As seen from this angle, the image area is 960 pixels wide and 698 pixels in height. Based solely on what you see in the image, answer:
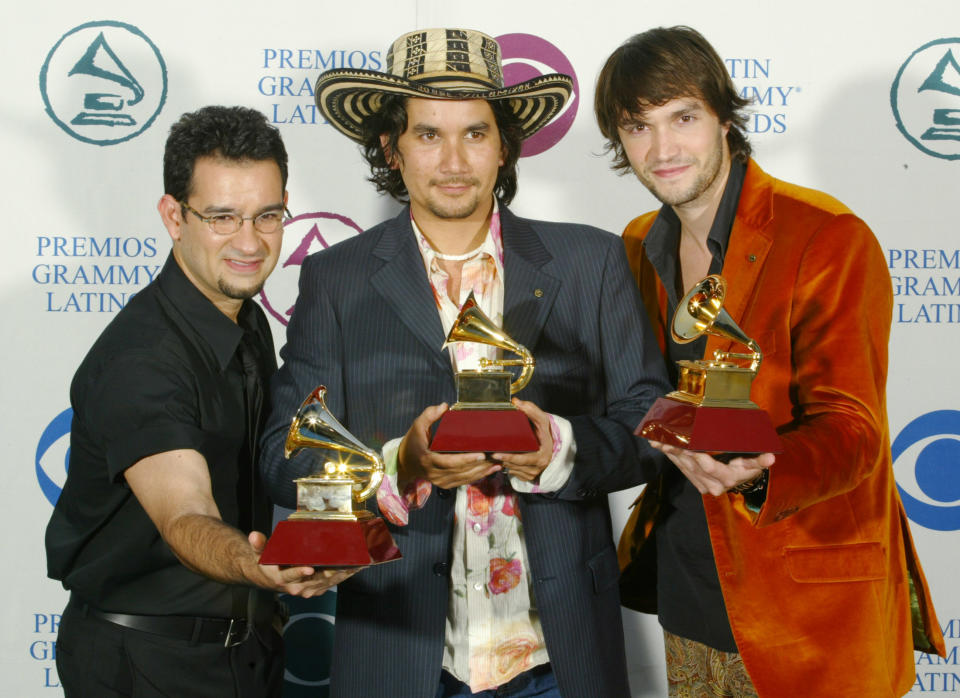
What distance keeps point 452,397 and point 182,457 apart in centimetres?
65

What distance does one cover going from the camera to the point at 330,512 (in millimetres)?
1912

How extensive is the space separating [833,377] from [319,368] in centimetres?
125

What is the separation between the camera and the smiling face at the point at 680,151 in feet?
9.07

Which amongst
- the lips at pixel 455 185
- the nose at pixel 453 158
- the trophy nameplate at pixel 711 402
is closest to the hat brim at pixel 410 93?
the nose at pixel 453 158

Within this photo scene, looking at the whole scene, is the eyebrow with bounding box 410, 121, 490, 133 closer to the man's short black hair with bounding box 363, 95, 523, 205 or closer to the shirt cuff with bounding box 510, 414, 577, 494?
the man's short black hair with bounding box 363, 95, 523, 205

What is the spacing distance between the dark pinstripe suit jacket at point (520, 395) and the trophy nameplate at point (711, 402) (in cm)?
22

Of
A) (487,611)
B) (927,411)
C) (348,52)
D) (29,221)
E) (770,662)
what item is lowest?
(770,662)

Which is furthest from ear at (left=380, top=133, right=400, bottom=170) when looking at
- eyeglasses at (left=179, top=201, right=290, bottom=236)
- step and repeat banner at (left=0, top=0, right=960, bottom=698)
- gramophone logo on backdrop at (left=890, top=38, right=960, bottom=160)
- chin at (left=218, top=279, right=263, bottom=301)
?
gramophone logo on backdrop at (left=890, top=38, right=960, bottom=160)

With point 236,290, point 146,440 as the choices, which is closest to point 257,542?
point 146,440

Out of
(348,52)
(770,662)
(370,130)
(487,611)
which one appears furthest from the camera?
(348,52)

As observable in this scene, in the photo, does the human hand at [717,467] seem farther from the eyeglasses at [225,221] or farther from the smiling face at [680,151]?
the eyeglasses at [225,221]

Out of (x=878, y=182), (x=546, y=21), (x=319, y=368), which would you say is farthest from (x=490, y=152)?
(x=878, y=182)

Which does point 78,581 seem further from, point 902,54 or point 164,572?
point 902,54

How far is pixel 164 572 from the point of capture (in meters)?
2.42
